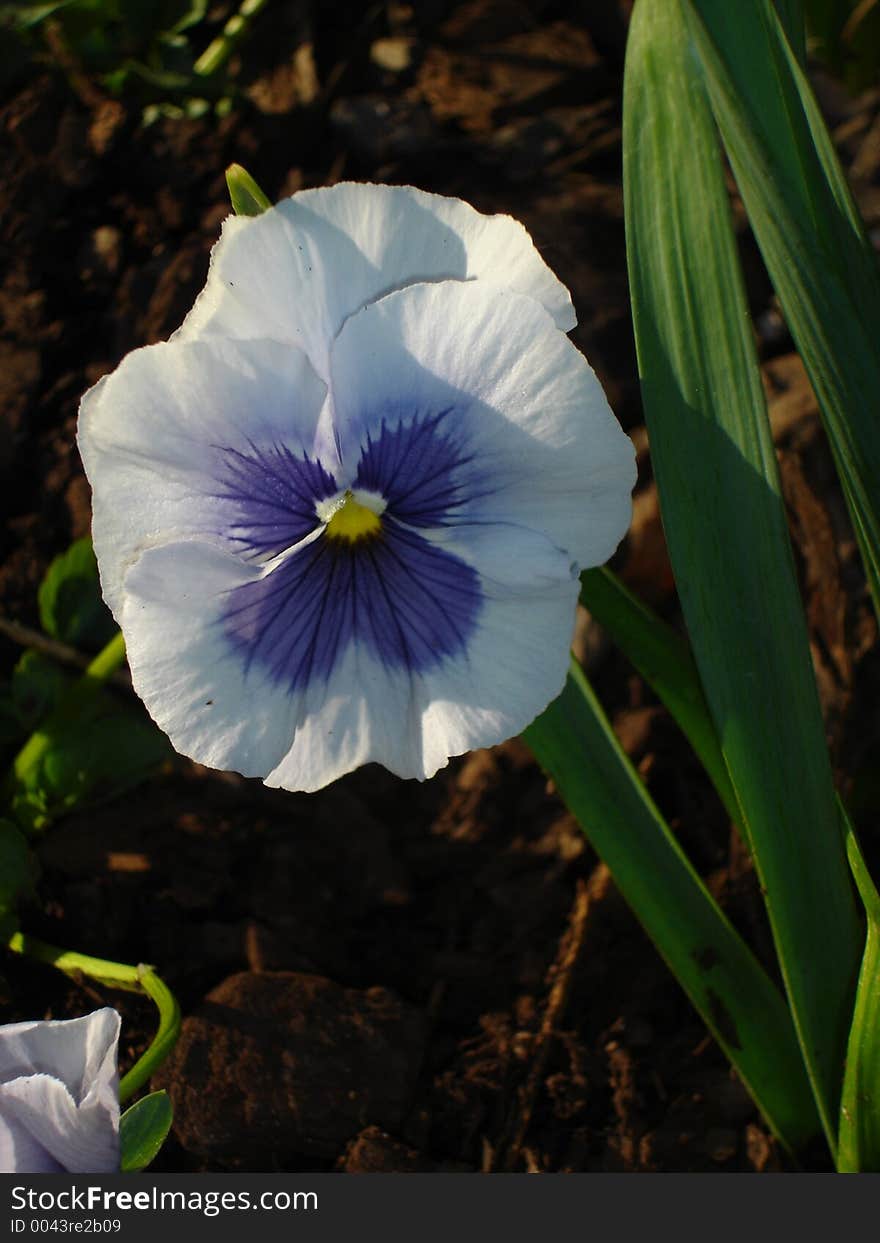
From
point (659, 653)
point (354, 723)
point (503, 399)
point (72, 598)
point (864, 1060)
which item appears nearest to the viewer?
point (503, 399)

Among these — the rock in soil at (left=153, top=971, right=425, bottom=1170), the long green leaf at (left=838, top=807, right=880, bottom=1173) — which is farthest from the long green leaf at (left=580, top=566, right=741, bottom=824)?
the rock in soil at (left=153, top=971, right=425, bottom=1170)

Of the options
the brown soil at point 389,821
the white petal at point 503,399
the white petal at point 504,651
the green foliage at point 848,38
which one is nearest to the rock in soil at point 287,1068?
the brown soil at point 389,821

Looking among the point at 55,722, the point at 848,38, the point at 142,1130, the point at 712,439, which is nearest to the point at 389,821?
the point at 55,722

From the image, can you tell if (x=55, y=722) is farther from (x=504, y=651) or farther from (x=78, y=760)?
(x=504, y=651)

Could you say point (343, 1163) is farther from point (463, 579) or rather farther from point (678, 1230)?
point (463, 579)

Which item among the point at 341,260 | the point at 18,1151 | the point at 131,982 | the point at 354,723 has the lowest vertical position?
the point at 131,982

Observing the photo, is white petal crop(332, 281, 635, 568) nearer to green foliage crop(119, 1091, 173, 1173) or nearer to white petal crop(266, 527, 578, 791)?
white petal crop(266, 527, 578, 791)

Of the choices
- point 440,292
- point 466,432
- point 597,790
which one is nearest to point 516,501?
point 466,432
